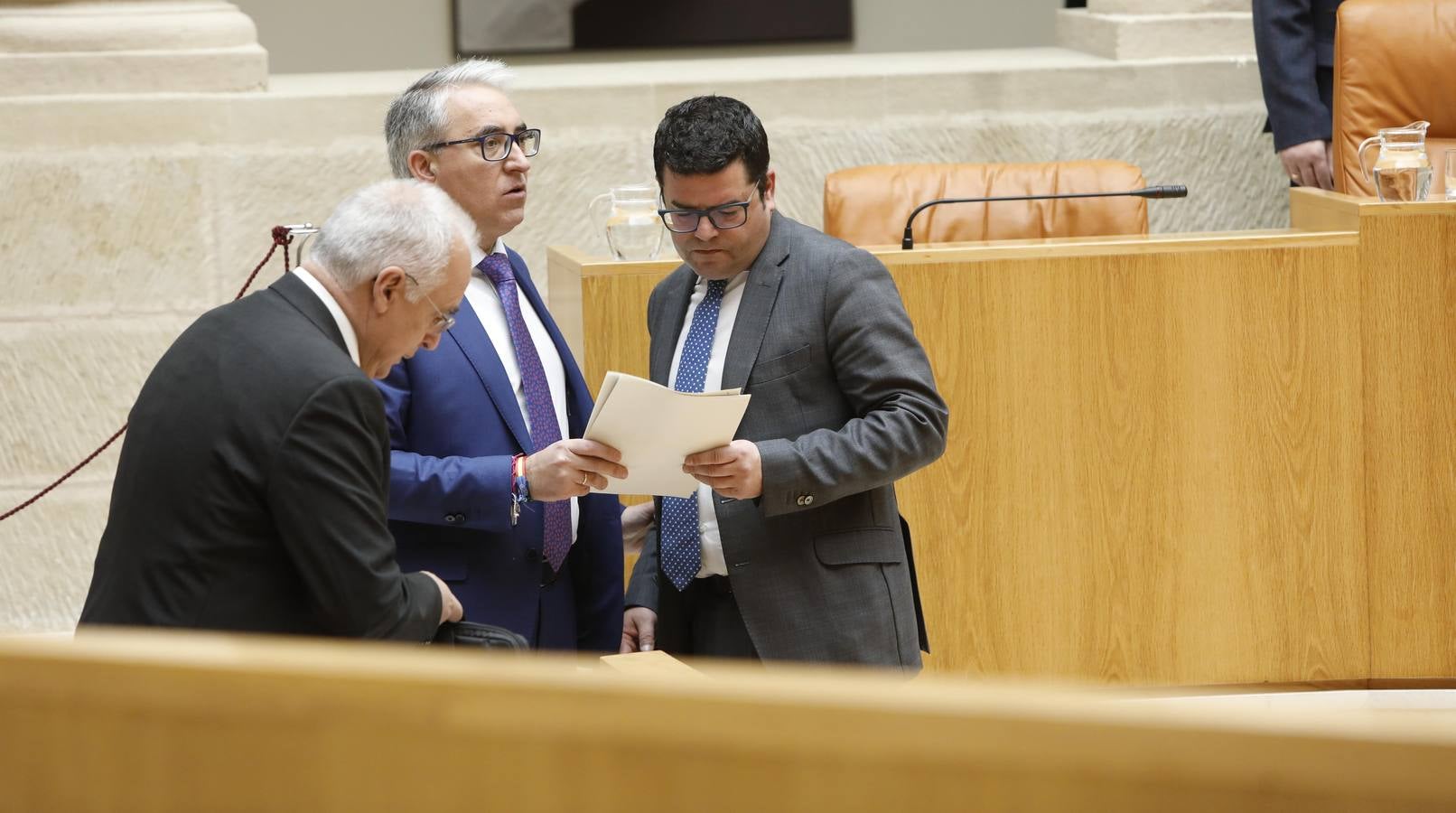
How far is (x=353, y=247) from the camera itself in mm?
1757

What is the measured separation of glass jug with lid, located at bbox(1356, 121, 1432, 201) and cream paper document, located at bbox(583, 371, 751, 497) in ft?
6.60

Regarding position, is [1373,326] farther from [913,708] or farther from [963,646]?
[913,708]

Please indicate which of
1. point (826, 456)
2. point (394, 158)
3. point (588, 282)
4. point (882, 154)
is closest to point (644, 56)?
point (882, 154)

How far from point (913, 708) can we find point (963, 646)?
124 inches

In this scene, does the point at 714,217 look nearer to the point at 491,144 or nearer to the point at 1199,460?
the point at 491,144

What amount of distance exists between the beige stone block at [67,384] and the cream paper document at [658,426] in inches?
112

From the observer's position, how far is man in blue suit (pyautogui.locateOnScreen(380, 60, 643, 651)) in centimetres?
226

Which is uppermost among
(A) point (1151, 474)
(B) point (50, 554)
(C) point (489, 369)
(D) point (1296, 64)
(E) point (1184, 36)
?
(E) point (1184, 36)

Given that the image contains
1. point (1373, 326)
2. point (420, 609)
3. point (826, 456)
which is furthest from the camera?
point (1373, 326)

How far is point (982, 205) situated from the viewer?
4.03 meters

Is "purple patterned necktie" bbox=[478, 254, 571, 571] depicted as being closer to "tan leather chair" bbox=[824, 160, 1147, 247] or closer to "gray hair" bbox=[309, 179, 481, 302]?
"gray hair" bbox=[309, 179, 481, 302]

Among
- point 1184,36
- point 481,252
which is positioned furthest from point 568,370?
point 1184,36

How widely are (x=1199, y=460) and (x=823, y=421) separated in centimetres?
135

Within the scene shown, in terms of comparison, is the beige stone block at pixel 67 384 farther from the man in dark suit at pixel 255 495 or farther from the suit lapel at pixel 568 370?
the man in dark suit at pixel 255 495
